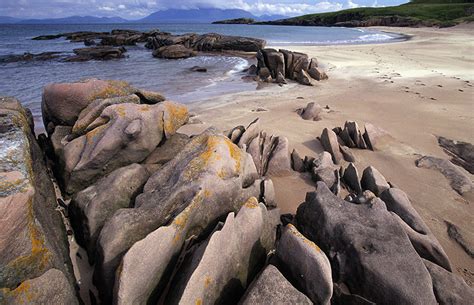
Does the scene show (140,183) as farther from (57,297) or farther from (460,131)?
(460,131)

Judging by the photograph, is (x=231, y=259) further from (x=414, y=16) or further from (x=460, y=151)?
(x=414, y=16)

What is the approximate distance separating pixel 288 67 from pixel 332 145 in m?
12.9

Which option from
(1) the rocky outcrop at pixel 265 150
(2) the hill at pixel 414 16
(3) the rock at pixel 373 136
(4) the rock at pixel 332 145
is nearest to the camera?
(1) the rocky outcrop at pixel 265 150

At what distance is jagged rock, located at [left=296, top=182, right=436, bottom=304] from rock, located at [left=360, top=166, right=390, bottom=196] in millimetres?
1243

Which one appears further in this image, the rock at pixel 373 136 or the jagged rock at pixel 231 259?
the rock at pixel 373 136

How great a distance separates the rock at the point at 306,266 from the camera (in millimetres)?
3119

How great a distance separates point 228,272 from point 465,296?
110 inches

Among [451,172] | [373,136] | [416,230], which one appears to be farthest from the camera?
[373,136]

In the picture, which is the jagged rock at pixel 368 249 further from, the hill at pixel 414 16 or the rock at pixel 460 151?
the hill at pixel 414 16

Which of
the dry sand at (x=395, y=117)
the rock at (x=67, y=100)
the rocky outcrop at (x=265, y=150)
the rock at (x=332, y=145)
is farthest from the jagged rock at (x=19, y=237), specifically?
the rock at (x=332, y=145)

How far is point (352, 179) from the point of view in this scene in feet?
19.3

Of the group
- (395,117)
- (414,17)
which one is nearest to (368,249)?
(395,117)

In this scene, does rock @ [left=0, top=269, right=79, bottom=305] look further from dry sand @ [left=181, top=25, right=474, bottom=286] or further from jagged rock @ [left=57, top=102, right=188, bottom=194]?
dry sand @ [left=181, top=25, right=474, bottom=286]

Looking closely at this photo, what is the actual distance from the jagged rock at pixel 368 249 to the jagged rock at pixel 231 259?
2.78 feet
